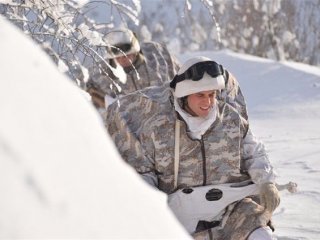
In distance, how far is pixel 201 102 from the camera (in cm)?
353

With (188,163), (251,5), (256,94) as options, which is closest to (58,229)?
(188,163)

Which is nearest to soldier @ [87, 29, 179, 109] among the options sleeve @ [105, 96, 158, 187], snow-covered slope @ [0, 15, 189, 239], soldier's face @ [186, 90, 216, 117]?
sleeve @ [105, 96, 158, 187]

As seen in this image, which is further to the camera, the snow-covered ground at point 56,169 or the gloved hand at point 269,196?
the gloved hand at point 269,196

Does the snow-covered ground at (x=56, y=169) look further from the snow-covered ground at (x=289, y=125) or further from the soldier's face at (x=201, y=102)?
the snow-covered ground at (x=289, y=125)

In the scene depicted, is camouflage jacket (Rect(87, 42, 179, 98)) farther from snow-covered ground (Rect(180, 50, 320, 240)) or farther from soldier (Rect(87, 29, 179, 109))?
snow-covered ground (Rect(180, 50, 320, 240))

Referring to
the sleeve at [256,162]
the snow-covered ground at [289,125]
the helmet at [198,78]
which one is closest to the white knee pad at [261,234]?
the sleeve at [256,162]

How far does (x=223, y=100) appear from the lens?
367 centimetres

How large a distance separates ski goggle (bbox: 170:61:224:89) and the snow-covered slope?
7.26 feet

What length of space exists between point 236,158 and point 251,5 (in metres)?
11.8

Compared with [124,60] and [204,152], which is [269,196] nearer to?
[204,152]

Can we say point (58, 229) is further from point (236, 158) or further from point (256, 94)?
point (256, 94)

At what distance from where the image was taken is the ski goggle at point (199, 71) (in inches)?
139

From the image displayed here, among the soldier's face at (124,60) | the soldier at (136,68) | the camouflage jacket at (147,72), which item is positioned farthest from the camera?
the camouflage jacket at (147,72)

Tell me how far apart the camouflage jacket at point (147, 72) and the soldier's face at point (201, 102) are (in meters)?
2.16
